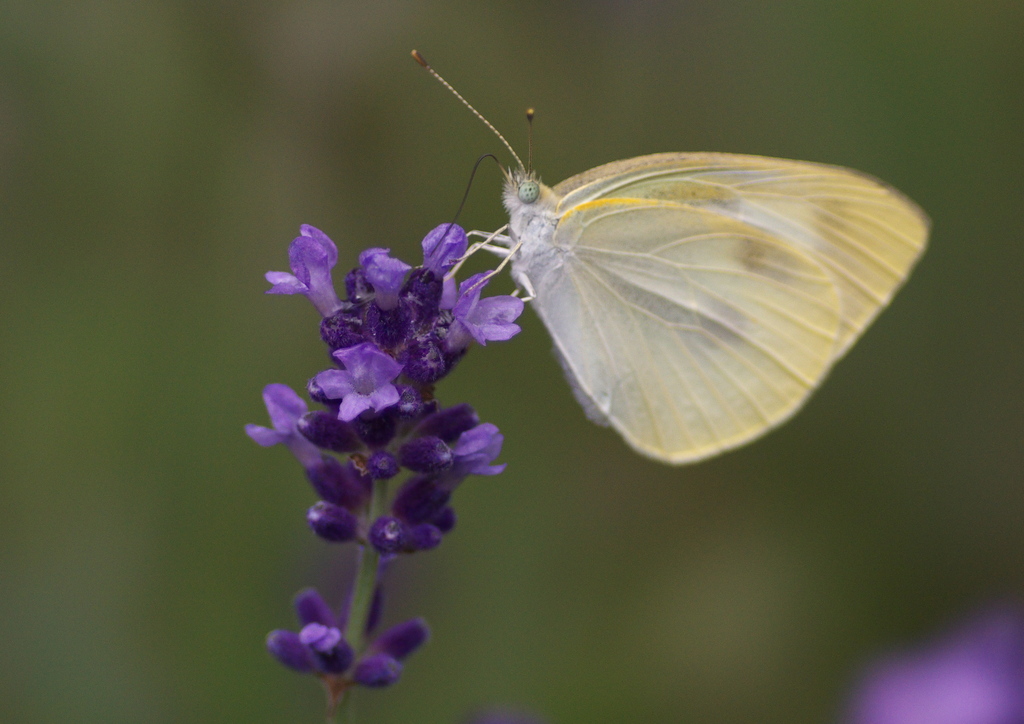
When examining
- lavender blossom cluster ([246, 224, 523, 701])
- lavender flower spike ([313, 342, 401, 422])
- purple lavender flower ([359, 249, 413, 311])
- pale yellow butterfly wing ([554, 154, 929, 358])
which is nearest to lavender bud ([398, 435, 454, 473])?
lavender blossom cluster ([246, 224, 523, 701])

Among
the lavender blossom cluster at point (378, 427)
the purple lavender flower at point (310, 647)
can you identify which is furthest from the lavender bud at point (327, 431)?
the purple lavender flower at point (310, 647)

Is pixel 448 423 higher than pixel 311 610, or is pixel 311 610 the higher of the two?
pixel 448 423

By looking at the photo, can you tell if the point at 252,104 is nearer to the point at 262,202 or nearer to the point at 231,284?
the point at 262,202

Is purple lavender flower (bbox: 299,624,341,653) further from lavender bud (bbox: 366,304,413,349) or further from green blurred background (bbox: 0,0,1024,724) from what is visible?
green blurred background (bbox: 0,0,1024,724)

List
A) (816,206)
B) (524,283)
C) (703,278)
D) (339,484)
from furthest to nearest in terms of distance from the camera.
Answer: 1. (703,278)
2. (816,206)
3. (524,283)
4. (339,484)

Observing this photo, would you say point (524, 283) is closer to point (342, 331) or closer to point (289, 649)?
point (342, 331)

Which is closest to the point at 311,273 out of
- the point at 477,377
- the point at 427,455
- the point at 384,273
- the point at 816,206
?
the point at 384,273

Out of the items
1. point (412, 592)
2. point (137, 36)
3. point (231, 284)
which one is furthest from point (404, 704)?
point (137, 36)
